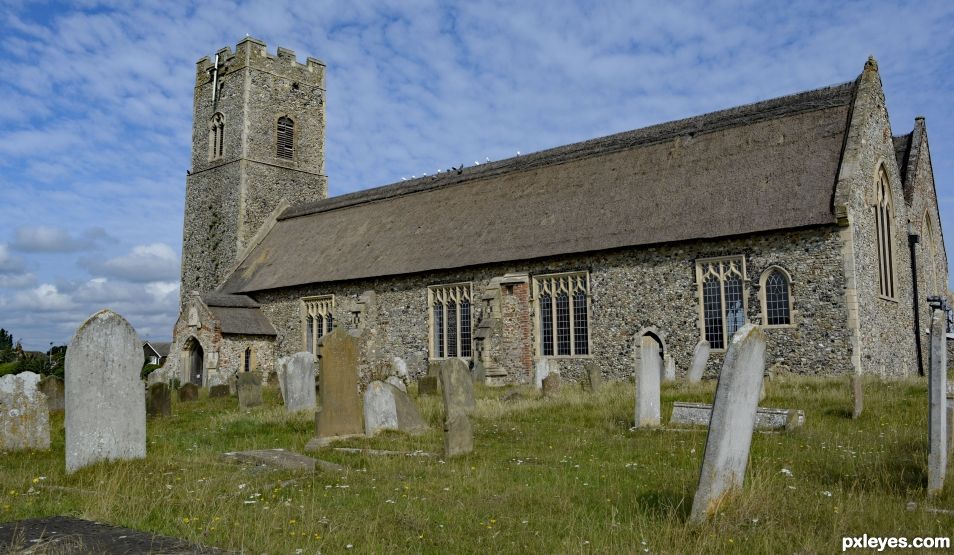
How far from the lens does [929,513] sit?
18.8 feet

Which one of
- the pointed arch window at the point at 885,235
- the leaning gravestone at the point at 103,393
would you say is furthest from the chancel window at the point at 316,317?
the leaning gravestone at the point at 103,393

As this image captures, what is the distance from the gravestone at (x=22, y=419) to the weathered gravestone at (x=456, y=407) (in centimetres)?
586

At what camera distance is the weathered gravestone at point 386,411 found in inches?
464

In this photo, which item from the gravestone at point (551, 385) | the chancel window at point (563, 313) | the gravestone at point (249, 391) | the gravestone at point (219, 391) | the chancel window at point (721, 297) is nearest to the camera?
the gravestone at point (551, 385)

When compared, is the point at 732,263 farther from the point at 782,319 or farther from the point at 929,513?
the point at 929,513

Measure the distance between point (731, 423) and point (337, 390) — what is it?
6969 millimetres

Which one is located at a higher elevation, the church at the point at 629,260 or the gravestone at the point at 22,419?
the church at the point at 629,260

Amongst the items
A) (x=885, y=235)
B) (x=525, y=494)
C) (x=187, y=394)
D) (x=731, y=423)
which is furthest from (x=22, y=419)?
(x=885, y=235)

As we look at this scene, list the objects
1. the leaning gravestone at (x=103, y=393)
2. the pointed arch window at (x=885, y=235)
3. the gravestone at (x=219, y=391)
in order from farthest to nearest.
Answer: the gravestone at (x=219, y=391) < the pointed arch window at (x=885, y=235) < the leaning gravestone at (x=103, y=393)

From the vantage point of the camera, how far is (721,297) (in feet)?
61.4

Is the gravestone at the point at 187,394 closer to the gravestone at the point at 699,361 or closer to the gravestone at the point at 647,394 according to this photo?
the gravestone at the point at 699,361

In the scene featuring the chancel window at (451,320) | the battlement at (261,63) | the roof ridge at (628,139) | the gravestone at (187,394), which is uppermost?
the battlement at (261,63)

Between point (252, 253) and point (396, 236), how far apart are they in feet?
30.4

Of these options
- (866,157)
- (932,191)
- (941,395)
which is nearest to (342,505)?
(941,395)
